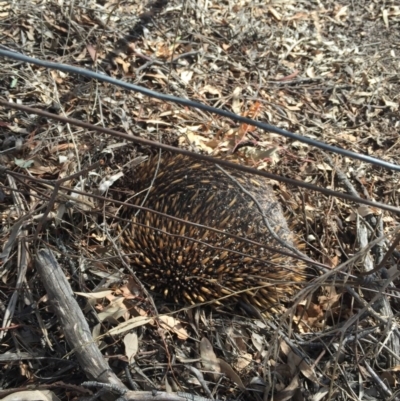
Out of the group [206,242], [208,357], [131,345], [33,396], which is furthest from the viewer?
[206,242]

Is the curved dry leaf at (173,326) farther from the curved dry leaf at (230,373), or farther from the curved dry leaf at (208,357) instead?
the curved dry leaf at (230,373)

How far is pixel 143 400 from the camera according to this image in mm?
2014

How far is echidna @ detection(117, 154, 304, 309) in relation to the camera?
8.62 feet

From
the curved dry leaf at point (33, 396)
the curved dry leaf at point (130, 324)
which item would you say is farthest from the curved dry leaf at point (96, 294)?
the curved dry leaf at point (33, 396)

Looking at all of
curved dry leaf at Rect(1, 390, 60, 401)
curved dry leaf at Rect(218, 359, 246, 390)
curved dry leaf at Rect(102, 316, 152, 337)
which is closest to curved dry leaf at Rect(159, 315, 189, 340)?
curved dry leaf at Rect(102, 316, 152, 337)

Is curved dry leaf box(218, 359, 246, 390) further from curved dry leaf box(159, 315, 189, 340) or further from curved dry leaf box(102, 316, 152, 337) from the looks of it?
curved dry leaf box(102, 316, 152, 337)

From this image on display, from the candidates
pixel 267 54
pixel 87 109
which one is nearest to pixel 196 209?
pixel 87 109

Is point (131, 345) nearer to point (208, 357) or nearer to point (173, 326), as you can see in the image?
point (173, 326)

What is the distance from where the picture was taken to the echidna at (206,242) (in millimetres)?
2627

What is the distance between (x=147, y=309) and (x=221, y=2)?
256cm

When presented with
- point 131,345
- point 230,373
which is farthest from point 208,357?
point 131,345

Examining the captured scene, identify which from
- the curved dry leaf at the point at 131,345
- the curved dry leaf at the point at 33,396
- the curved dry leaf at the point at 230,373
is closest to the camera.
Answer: the curved dry leaf at the point at 33,396

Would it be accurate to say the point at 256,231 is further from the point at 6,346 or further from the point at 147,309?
the point at 6,346

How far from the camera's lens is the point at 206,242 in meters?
2.62
